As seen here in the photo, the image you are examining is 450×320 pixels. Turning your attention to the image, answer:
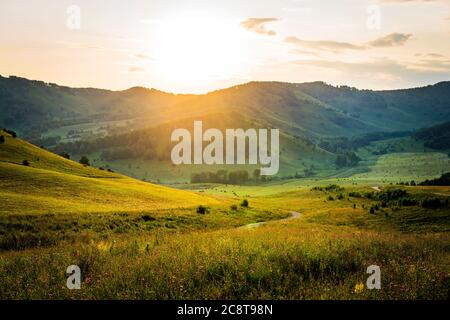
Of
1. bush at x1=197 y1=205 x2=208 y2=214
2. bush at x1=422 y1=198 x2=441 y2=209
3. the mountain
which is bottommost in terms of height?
bush at x1=197 y1=205 x2=208 y2=214

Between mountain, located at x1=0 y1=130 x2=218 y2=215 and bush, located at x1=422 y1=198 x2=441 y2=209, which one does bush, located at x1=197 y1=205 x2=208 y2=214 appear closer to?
mountain, located at x1=0 y1=130 x2=218 y2=215

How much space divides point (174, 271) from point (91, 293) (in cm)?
227

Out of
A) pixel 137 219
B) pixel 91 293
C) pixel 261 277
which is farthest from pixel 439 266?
pixel 137 219

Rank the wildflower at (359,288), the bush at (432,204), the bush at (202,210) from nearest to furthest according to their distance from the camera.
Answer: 1. the wildflower at (359,288)
2. the bush at (432,204)
3. the bush at (202,210)

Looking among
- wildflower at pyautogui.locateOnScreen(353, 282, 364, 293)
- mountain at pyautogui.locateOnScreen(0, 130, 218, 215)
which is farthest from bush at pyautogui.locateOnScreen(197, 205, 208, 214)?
wildflower at pyautogui.locateOnScreen(353, 282, 364, 293)

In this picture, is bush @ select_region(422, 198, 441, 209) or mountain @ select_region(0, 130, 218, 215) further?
bush @ select_region(422, 198, 441, 209)

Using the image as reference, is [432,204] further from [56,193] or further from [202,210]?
[56,193]

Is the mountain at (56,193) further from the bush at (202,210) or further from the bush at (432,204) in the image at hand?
the bush at (432,204)

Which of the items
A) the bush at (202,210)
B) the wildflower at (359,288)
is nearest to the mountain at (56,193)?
the bush at (202,210)

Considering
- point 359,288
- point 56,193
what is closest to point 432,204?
point 359,288

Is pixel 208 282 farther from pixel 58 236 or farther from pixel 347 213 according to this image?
pixel 347 213

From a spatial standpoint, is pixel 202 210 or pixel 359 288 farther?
pixel 202 210
